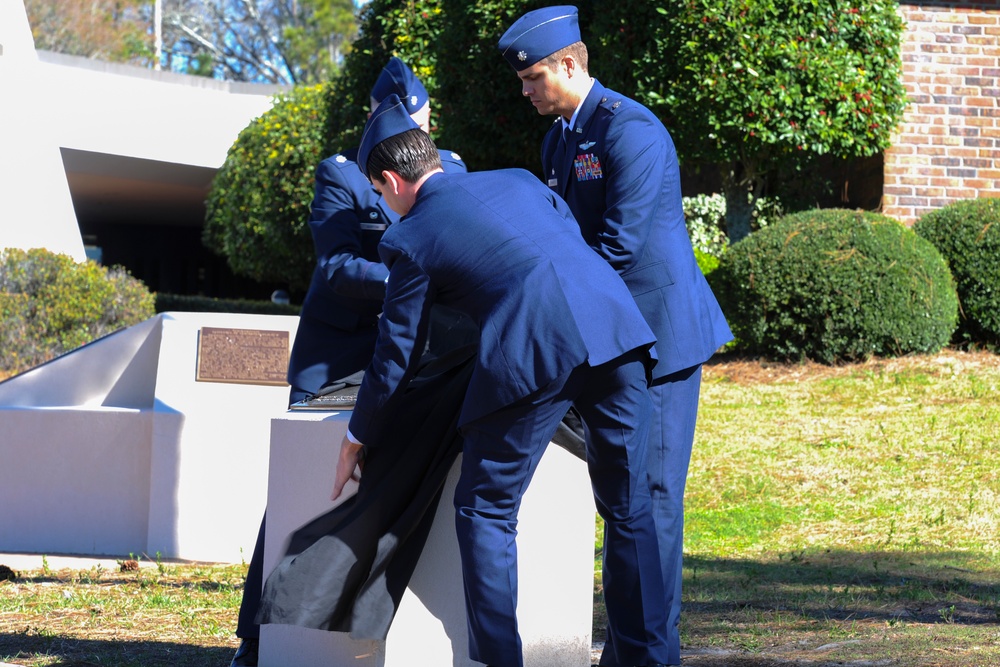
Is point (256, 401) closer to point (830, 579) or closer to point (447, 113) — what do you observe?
point (830, 579)

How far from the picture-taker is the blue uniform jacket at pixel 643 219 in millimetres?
3377

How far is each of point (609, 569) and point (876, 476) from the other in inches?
172

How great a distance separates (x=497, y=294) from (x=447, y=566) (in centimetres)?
89

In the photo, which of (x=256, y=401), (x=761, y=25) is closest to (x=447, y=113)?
(x=761, y=25)

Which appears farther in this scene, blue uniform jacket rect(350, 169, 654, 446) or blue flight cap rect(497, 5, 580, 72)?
blue flight cap rect(497, 5, 580, 72)

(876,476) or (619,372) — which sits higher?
(619,372)

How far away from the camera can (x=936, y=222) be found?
10.1m

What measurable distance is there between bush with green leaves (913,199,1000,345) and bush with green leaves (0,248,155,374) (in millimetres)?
8038

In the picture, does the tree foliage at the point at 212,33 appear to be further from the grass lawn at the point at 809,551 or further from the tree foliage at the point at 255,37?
the grass lawn at the point at 809,551

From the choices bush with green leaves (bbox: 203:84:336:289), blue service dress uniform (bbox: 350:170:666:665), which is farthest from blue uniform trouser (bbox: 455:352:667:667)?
bush with green leaves (bbox: 203:84:336:289)

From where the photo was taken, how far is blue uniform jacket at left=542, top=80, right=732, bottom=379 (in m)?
3.38

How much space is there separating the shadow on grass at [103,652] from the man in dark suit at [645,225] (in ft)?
4.92

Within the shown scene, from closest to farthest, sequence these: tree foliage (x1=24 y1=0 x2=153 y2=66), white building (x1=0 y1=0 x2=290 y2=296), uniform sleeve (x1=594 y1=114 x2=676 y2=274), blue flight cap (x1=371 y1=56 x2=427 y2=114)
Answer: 1. uniform sleeve (x1=594 y1=114 x2=676 y2=274)
2. blue flight cap (x1=371 y1=56 x2=427 y2=114)
3. white building (x1=0 y1=0 x2=290 y2=296)
4. tree foliage (x1=24 y1=0 x2=153 y2=66)

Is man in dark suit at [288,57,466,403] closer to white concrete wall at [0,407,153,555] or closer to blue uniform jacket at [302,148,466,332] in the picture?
blue uniform jacket at [302,148,466,332]
